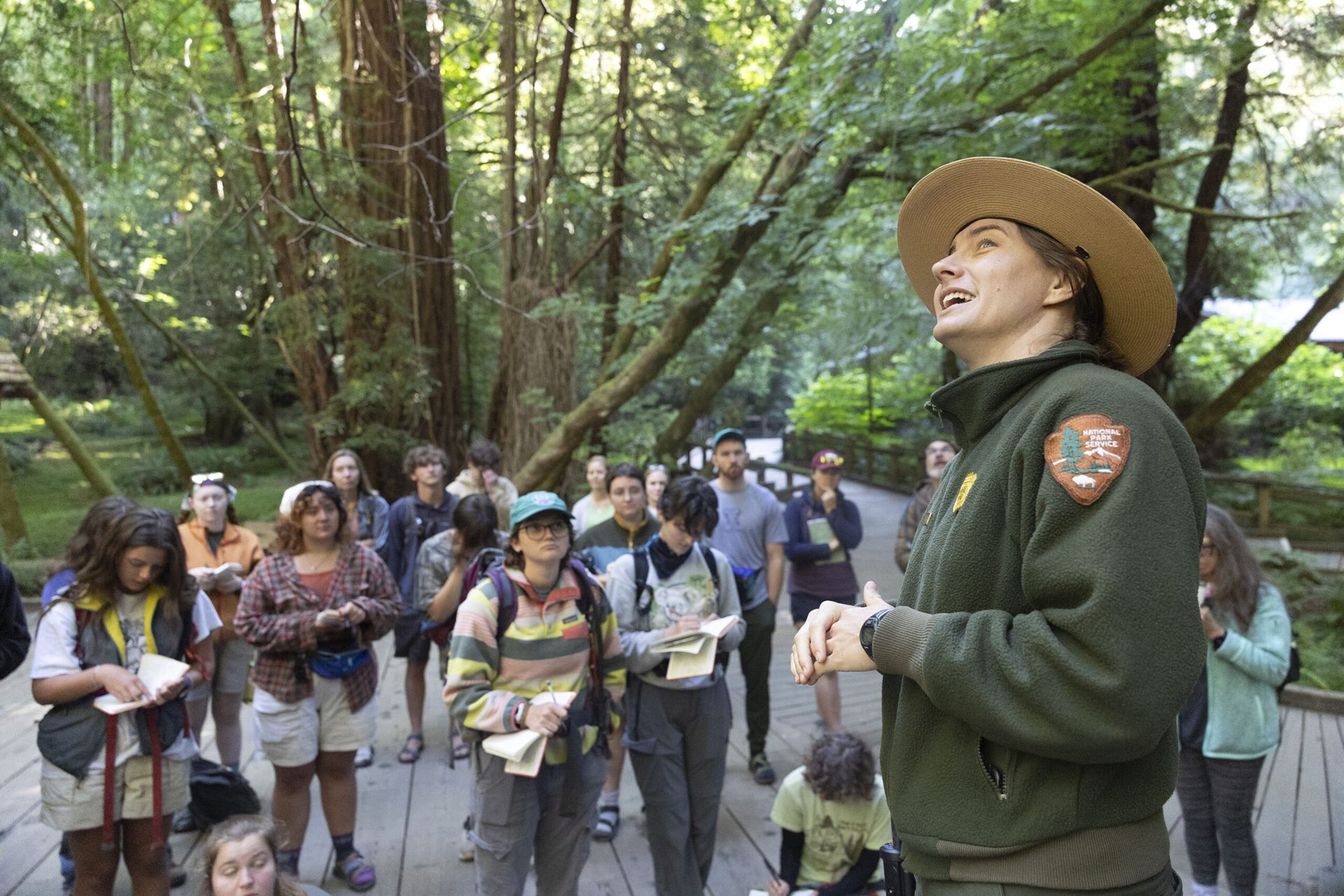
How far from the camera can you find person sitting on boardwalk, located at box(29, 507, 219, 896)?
A: 11.0ft

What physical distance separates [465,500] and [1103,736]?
4.21 m

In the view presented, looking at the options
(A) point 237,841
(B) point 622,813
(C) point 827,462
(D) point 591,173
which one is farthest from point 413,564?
(D) point 591,173

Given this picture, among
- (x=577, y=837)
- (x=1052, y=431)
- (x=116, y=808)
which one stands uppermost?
(x=1052, y=431)

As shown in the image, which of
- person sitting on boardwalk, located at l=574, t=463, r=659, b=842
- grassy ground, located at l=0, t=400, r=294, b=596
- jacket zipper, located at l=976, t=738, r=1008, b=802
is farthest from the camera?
grassy ground, located at l=0, t=400, r=294, b=596

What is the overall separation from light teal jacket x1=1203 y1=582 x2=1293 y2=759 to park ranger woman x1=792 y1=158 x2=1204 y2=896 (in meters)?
2.57

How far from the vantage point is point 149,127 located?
937 centimetres

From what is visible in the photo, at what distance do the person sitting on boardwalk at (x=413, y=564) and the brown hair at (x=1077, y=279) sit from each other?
4.71m

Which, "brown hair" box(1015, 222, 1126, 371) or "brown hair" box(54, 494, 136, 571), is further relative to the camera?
"brown hair" box(54, 494, 136, 571)

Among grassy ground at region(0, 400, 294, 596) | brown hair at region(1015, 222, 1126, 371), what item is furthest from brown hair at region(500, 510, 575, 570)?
grassy ground at region(0, 400, 294, 596)

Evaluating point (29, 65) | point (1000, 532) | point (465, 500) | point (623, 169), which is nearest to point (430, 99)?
point (623, 169)

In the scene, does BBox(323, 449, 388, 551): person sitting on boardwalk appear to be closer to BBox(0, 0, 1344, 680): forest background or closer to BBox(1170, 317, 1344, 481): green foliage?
BBox(0, 0, 1344, 680): forest background

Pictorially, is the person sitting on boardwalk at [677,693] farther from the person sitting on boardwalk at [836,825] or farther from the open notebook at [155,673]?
the open notebook at [155,673]

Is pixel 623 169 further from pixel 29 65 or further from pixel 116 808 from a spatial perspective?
pixel 116 808

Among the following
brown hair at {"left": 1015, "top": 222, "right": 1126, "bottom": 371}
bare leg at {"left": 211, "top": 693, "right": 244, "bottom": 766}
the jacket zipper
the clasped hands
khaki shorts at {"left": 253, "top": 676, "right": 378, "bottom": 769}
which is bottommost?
bare leg at {"left": 211, "top": 693, "right": 244, "bottom": 766}
